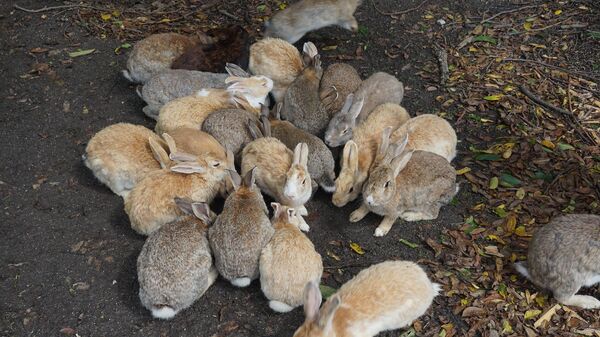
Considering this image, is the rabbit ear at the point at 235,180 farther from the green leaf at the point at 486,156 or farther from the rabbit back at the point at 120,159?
the green leaf at the point at 486,156

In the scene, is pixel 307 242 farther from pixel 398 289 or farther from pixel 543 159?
pixel 543 159

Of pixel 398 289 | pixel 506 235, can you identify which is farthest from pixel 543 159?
pixel 398 289

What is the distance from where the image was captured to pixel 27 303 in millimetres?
5062

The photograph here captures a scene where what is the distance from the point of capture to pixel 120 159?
19.3 feet

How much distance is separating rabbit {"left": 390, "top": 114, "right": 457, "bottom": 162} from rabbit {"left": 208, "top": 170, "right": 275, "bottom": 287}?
1.88 m

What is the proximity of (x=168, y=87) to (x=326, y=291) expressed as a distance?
10.8ft

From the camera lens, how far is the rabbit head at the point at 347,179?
5.85 m

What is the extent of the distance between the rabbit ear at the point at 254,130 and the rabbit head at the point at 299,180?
0.77 meters

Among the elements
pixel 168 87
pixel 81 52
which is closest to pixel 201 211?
pixel 168 87

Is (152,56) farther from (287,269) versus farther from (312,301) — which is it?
(312,301)

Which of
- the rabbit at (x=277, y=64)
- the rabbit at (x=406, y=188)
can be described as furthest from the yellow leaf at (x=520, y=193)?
the rabbit at (x=277, y=64)

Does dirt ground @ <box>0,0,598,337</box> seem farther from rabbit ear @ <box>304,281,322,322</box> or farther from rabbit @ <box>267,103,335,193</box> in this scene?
rabbit ear @ <box>304,281,322,322</box>

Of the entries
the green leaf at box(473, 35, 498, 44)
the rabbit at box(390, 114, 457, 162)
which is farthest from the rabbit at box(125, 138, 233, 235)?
the green leaf at box(473, 35, 498, 44)

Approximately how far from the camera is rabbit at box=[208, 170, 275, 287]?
4.87 m
